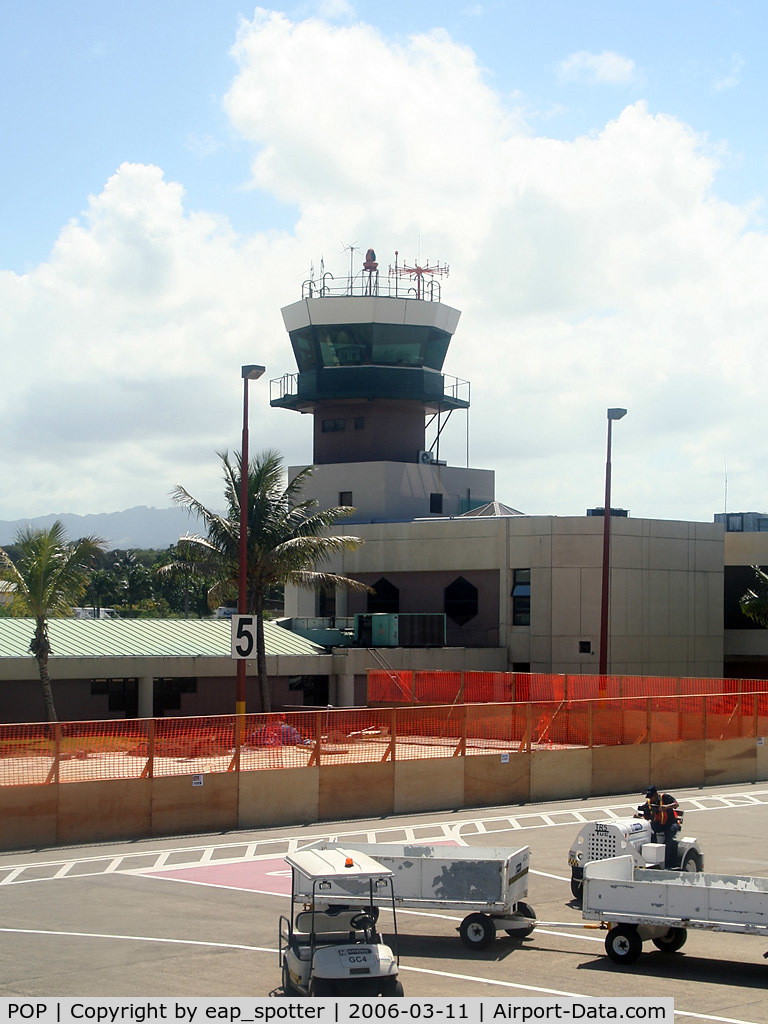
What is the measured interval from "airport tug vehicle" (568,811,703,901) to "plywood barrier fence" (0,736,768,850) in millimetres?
8514

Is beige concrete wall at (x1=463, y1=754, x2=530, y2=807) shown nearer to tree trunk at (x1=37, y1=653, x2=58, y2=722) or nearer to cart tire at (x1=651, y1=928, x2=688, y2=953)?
tree trunk at (x1=37, y1=653, x2=58, y2=722)

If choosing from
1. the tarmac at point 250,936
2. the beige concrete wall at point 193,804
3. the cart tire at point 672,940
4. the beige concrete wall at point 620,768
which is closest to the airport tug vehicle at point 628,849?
the tarmac at point 250,936

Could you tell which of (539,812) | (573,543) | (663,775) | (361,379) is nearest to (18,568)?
(539,812)

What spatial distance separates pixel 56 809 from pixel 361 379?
3920 cm

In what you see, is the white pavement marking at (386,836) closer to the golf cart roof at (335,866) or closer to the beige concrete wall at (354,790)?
the beige concrete wall at (354,790)

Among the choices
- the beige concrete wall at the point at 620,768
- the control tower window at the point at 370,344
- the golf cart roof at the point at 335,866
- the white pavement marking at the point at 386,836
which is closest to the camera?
the golf cart roof at the point at 335,866

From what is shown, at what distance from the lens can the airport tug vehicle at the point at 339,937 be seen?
11.5 m

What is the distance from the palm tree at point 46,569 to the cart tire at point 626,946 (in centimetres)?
2257

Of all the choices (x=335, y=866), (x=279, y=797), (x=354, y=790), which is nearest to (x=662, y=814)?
(x=335, y=866)

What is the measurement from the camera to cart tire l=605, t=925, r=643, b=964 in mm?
14281

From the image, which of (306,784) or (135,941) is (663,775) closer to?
(306,784)

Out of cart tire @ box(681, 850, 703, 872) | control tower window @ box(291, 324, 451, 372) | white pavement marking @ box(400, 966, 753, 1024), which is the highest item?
control tower window @ box(291, 324, 451, 372)

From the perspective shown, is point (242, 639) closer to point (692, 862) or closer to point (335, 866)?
point (692, 862)

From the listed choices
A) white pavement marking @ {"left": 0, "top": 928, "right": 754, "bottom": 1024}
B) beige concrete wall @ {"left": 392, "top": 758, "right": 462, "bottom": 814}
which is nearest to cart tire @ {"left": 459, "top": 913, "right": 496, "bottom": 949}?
white pavement marking @ {"left": 0, "top": 928, "right": 754, "bottom": 1024}
